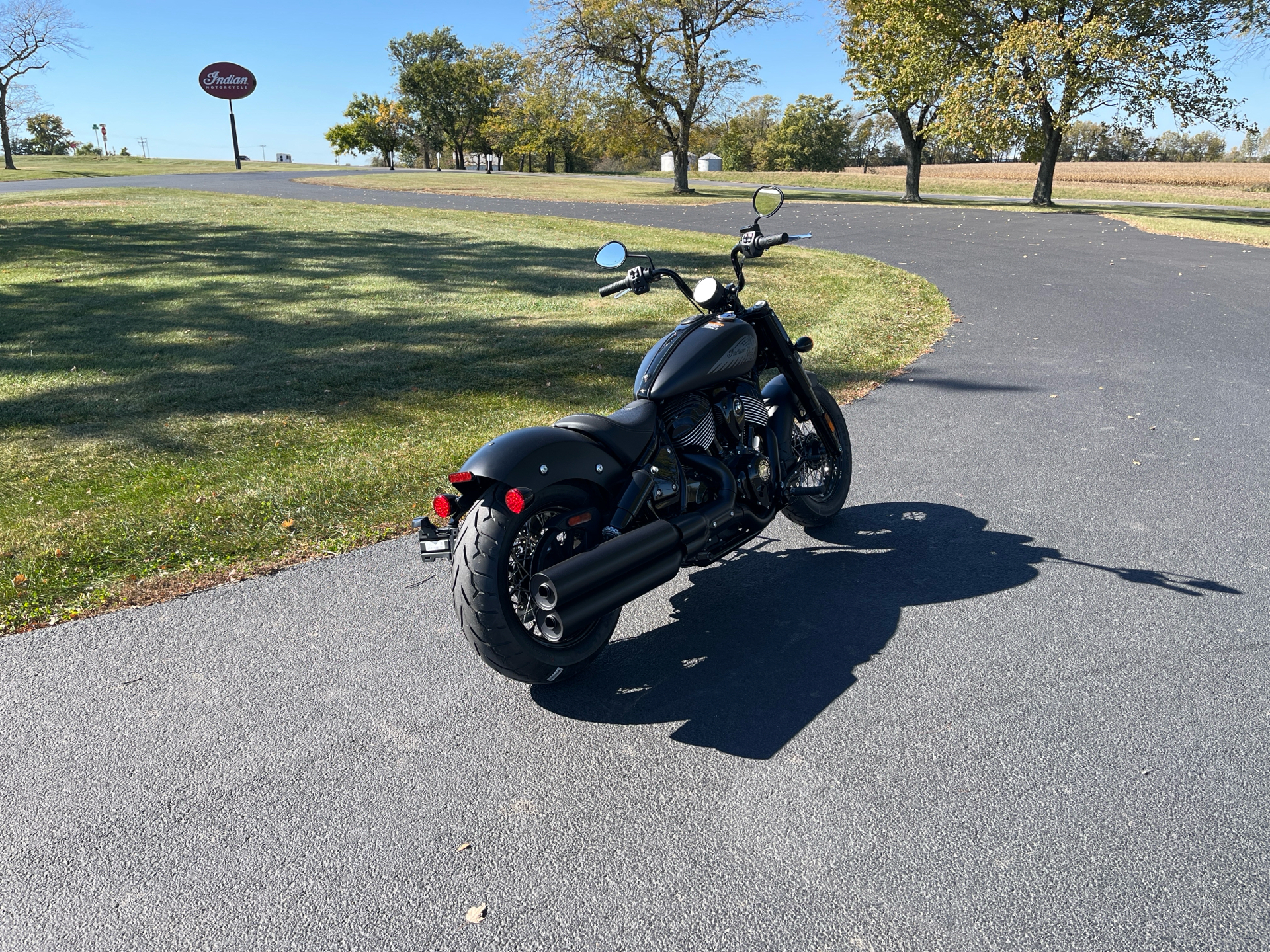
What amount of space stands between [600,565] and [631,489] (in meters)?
0.44

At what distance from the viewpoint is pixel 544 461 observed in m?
3.12

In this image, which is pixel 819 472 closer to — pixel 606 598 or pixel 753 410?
pixel 753 410

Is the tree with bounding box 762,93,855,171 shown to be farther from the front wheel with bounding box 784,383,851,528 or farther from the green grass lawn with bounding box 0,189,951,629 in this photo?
the front wheel with bounding box 784,383,851,528

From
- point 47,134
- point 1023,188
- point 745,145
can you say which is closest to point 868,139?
point 745,145

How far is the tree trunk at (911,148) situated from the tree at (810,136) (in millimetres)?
34774

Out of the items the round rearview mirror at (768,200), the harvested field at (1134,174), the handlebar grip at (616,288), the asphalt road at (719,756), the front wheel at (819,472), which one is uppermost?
the harvested field at (1134,174)

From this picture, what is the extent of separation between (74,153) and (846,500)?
83.6 m

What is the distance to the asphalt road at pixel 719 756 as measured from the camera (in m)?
2.32

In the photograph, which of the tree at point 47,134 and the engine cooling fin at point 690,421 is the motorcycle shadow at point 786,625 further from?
the tree at point 47,134

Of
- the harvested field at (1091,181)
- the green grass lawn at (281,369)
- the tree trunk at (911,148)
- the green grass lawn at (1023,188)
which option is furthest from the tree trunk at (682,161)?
the green grass lawn at (281,369)

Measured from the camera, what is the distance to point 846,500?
208 inches

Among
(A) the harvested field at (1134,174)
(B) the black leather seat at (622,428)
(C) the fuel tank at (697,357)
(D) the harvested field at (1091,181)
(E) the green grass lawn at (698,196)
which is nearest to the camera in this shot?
(B) the black leather seat at (622,428)

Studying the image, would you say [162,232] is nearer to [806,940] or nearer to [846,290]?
[846,290]

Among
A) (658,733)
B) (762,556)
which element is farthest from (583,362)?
(658,733)
